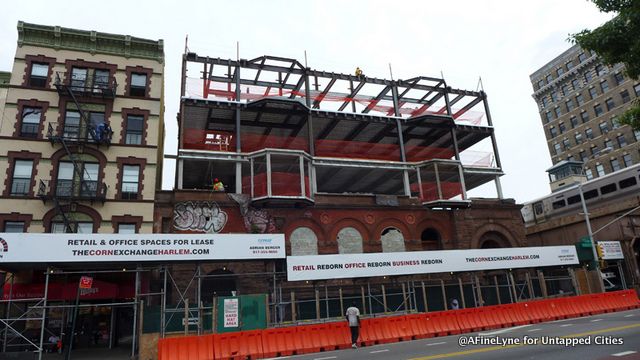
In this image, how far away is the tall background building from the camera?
5503 cm

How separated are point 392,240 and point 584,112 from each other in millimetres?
47131

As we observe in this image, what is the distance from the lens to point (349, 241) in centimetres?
2859

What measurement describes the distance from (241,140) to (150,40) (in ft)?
28.7

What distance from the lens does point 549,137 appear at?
67.9m

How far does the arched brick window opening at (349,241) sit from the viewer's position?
28.3m

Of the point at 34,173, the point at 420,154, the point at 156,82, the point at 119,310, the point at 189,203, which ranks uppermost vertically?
the point at 156,82

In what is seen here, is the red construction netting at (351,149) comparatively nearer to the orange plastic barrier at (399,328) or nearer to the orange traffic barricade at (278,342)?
the orange plastic barrier at (399,328)

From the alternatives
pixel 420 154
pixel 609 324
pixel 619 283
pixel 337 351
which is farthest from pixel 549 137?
pixel 337 351

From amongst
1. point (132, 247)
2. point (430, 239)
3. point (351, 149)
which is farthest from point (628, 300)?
point (132, 247)

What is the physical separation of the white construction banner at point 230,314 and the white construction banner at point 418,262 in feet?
9.20

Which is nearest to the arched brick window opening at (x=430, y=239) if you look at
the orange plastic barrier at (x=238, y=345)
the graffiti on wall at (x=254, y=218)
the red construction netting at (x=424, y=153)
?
the red construction netting at (x=424, y=153)

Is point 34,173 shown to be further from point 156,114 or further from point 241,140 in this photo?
point 241,140

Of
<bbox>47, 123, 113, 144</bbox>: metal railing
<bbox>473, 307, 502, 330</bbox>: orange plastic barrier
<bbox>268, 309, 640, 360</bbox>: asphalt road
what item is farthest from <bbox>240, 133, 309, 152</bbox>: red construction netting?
<bbox>268, 309, 640, 360</bbox>: asphalt road

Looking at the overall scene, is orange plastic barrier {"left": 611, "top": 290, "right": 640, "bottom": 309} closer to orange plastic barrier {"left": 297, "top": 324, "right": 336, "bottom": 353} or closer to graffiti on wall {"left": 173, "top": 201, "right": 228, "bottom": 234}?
orange plastic barrier {"left": 297, "top": 324, "right": 336, "bottom": 353}
